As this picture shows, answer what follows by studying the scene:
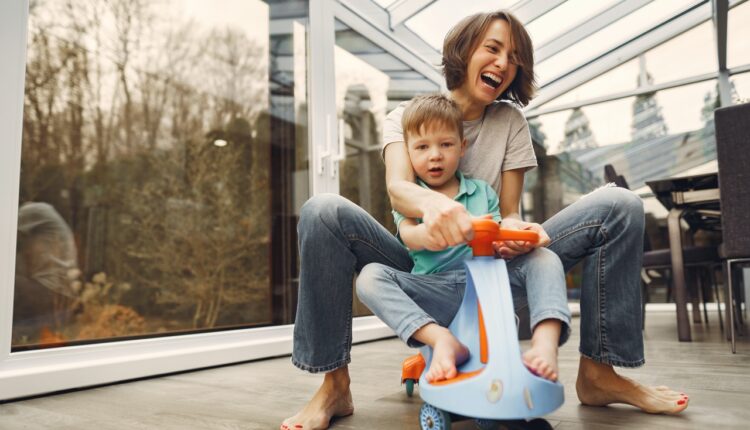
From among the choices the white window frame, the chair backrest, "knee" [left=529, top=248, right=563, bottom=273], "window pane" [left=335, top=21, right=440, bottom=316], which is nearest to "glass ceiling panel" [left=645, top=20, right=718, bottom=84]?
"window pane" [left=335, top=21, right=440, bottom=316]

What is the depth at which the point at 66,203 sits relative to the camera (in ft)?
7.20

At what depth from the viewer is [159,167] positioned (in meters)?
2.61

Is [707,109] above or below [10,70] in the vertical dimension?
above

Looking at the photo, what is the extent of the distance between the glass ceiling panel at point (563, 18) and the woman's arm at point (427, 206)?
3.94 metres

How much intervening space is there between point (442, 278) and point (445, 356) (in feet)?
0.79

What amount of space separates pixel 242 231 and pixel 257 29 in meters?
1.11

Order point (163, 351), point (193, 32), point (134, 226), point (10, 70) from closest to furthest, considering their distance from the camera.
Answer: point (10, 70)
point (163, 351)
point (134, 226)
point (193, 32)

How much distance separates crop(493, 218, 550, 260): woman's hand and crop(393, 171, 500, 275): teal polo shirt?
0.07 m

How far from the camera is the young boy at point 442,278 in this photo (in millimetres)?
868

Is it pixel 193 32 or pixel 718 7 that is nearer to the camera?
pixel 193 32

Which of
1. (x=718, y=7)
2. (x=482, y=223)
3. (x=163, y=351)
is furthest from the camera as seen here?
(x=718, y=7)

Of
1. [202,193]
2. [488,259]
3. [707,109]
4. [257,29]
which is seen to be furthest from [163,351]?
[707,109]

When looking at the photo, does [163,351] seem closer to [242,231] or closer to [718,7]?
[242,231]

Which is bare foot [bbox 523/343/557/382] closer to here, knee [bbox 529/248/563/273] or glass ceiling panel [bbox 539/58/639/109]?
knee [bbox 529/248/563/273]
